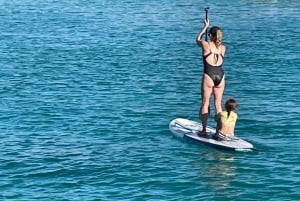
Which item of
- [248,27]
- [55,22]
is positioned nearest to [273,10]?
[248,27]

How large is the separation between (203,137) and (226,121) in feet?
3.38

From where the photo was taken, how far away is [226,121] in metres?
24.6

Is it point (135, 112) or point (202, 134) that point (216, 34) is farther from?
point (135, 112)

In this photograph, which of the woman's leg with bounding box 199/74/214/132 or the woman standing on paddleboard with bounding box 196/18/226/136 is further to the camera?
the woman's leg with bounding box 199/74/214/132

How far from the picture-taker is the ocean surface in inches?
849

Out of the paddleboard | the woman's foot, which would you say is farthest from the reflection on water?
the woman's foot

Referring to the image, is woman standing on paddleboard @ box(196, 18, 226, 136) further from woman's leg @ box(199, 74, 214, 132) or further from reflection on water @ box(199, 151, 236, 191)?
reflection on water @ box(199, 151, 236, 191)

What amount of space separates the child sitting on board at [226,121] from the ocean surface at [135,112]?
25.8 inches

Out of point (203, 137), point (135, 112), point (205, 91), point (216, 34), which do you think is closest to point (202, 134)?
point (203, 137)

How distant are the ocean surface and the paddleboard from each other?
0.20 m

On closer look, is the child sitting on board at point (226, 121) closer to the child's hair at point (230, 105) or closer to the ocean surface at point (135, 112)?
the child's hair at point (230, 105)

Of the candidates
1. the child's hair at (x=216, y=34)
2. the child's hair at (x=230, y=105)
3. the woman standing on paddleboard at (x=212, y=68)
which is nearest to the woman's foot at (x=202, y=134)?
the woman standing on paddleboard at (x=212, y=68)

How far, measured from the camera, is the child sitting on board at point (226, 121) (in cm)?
2417

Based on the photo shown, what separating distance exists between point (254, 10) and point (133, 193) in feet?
193
